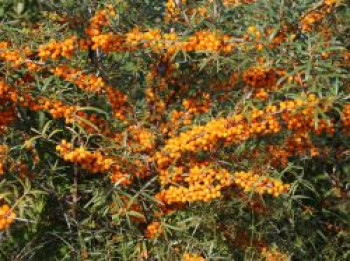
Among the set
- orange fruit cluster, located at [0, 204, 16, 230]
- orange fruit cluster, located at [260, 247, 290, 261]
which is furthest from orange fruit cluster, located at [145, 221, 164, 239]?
orange fruit cluster, located at [0, 204, 16, 230]

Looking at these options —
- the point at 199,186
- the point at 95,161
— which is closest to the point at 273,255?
the point at 199,186

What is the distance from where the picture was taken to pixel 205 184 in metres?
2.81

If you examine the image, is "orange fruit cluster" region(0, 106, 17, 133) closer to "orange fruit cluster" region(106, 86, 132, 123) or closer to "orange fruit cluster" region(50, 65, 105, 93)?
"orange fruit cluster" region(50, 65, 105, 93)

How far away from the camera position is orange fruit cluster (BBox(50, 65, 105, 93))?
288cm

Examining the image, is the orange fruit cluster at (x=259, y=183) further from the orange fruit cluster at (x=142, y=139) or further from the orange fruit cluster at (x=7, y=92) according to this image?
the orange fruit cluster at (x=7, y=92)

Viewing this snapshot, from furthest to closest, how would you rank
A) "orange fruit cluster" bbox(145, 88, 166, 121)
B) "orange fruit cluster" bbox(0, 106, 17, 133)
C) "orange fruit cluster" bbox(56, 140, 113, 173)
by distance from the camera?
"orange fruit cluster" bbox(145, 88, 166, 121) < "orange fruit cluster" bbox(0, 106, 17, 133) < "orange fruit cluster" bbox(56, 140, 113, 173)

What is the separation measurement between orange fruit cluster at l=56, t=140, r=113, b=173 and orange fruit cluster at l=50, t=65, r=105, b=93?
12.2 inches

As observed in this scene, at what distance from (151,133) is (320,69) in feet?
2.93

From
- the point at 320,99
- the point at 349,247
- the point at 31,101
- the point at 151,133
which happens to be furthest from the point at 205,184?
the point at 349,247

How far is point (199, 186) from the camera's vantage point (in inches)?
110

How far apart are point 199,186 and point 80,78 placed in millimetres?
779

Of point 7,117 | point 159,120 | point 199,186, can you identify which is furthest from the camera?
point 159,120

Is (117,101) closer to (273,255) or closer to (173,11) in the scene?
(173,11)

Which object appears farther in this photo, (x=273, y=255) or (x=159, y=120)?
(x=273, y=255)
